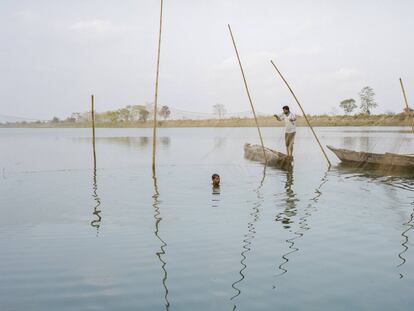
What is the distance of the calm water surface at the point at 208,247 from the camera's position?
15.5ft

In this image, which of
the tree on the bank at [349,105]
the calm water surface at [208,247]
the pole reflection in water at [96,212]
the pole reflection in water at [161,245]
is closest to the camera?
the calm water surface at [208,247]

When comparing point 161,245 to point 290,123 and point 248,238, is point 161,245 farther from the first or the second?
point 290,123

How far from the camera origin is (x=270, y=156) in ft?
63.3

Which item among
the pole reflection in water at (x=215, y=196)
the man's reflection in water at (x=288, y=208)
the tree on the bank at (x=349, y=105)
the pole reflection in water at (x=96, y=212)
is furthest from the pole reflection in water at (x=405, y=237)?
the tree on the bank at (x=349, y=105)

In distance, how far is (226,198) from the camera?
440 inches

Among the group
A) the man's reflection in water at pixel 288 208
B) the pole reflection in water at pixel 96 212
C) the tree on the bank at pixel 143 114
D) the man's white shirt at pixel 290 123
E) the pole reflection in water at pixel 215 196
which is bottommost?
the pole reflection in water at pixel 96 212

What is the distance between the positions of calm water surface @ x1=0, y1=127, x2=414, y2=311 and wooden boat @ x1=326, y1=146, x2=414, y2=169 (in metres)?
2.53

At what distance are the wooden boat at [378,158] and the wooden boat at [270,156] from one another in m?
2.99

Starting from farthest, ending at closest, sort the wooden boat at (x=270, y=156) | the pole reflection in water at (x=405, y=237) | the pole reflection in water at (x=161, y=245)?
the wooden boat at (x=270, y=156) → the pole reflection in water at (x=405, y=237) → the pole reflection in water at (x=161, y=245)

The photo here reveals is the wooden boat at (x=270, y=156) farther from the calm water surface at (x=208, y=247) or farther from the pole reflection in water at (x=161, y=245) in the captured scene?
the pole reflection in water at (x=161, y=245)

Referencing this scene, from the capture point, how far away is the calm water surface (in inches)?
186

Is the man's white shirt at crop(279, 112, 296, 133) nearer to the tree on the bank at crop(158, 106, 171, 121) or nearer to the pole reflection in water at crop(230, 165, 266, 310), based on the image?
the pole reflection in water at crop(230, 165, 266, 310)

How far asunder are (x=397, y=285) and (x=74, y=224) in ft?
20.3

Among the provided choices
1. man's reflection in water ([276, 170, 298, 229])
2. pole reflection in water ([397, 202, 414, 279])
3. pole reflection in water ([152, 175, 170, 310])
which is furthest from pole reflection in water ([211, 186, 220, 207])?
pole reflection in water ([397, 202, 414, 279])
